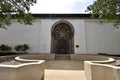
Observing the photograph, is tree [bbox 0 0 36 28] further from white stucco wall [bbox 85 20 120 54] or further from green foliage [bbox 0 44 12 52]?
white stucco wall [bbox 85 20 120 54]

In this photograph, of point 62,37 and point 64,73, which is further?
point 62,37

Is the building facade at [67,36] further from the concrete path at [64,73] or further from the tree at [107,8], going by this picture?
the tree at [107,8]

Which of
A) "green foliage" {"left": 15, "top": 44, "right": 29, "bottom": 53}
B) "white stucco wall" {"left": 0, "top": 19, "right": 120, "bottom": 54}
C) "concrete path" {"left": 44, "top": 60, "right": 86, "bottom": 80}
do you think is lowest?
"concrete path" {"left": 44, "top": 60, "right": 86, "bottom": 80}

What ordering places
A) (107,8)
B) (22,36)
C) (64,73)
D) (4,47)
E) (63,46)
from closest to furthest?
(107,8)
(64,73)
(4,47)
(22,36)
(63,46)

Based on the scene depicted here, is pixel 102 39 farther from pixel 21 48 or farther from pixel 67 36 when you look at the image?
pixel 21 48

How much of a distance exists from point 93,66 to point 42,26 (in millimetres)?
11808

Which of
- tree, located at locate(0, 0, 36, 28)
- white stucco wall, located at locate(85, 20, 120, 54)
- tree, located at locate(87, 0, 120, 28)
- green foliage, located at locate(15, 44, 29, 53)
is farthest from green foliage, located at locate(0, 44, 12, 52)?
tree, located at locate(87, 0, 120, 28)

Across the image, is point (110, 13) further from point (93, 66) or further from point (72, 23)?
point (72, 23)

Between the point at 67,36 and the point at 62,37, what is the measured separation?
0.67 m

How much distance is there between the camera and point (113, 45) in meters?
15.8

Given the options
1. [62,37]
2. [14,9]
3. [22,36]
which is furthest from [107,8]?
[22,36]

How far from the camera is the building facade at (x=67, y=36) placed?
15.7 meters

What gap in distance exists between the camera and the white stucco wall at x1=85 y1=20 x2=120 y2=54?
15734 millimetres

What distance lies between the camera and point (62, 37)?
16484mm
